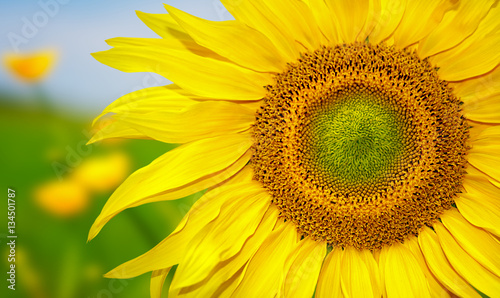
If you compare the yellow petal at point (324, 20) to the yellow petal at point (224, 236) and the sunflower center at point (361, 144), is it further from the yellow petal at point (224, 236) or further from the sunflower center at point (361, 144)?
the yellow petal at point (224, 236)

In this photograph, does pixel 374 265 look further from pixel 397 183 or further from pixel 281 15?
pixel 281 15

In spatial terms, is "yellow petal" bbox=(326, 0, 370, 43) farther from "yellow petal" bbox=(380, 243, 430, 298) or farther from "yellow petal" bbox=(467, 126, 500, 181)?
"yellow petal" bbox=(380, 243, 430, 298)

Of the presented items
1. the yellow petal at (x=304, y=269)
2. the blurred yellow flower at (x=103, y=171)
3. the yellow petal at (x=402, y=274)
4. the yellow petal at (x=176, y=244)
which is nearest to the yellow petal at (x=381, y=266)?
the yellow petal at (x=402, y=274)

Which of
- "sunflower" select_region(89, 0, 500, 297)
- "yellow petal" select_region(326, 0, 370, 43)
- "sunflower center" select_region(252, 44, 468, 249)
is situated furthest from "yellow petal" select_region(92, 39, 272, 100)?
"yellow petal" select_region(326, 0, 370, 43)

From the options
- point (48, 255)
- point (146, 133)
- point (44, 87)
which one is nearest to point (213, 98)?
point (146, 133)

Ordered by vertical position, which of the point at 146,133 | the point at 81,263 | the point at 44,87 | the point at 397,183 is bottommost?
the point at 81,263

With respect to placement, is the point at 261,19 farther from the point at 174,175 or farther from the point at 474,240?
the point at 474,240
